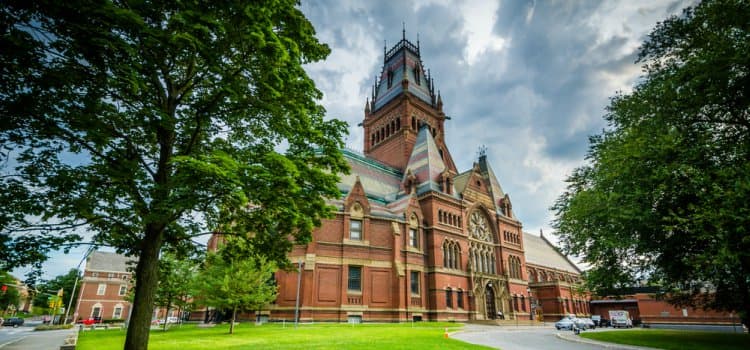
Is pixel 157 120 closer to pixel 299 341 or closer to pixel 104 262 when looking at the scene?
pixel 299 341

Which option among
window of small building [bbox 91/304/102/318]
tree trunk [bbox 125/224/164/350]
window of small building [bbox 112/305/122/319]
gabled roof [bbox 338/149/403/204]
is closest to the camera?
tree trunk [bbox 125/224/164/350]

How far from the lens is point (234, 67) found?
31.5 feet

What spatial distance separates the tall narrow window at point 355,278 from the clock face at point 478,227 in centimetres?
1688

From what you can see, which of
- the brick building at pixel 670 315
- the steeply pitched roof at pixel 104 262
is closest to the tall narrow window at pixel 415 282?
the brick building at pixel 670 315

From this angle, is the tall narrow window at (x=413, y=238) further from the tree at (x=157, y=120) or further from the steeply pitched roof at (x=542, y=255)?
the steeply pitched roof at (x=542, y=255)

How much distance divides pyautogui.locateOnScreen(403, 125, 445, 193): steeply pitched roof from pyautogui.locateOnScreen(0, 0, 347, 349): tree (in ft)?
102

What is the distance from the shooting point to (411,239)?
122 ft

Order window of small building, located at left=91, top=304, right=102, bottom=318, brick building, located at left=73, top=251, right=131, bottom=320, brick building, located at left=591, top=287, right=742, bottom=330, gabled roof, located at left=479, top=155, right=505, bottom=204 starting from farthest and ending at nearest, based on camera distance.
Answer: window of small building, located at left=91, top=304, right=102, bottom=318 < brick building, located at left=73, top=251, right=131, bottom=320 < gabled roof, located at left=479, top=155, right=505, bottom=204 < brick building, located at left=591, top=287, right=742, bottom=330

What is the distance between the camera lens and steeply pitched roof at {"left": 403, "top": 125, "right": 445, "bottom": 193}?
4162 centimetres

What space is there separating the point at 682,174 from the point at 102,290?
86414 millimetres

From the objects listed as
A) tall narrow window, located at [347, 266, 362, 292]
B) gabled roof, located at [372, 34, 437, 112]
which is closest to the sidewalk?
tall narrow window, located at [347, 266, 362, 292]

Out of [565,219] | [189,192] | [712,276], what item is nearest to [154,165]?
[189,192]

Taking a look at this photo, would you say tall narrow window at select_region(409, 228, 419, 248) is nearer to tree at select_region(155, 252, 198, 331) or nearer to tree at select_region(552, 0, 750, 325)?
tree at select_region(552, 0, 750, 325)

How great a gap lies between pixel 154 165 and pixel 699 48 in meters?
23.2
